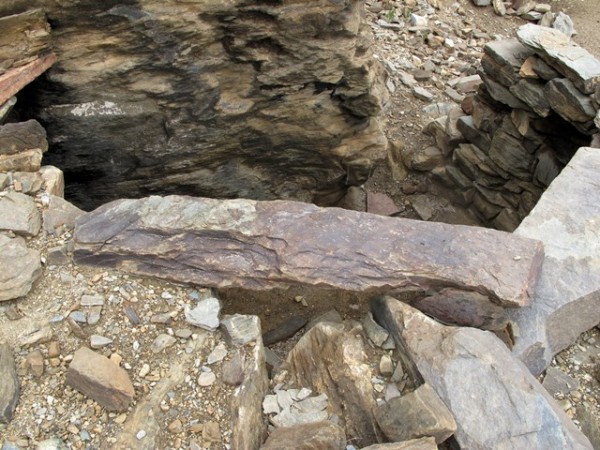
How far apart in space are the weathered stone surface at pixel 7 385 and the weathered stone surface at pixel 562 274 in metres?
2.34

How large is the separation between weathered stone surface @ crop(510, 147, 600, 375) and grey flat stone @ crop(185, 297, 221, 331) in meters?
1.51

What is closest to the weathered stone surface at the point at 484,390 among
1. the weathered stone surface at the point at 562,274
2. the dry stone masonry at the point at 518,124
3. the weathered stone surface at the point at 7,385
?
the weathered stone surface at the point at 562,274

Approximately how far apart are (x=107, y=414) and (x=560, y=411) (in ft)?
6.42

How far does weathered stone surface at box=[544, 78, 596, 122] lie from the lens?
4.72m

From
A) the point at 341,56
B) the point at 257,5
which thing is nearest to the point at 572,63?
the point at 341,56

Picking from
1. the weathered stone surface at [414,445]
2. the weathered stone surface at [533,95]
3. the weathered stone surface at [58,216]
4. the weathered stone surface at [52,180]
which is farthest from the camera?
the weathered stone surface at [533,95]

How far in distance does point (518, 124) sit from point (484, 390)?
3.77 m

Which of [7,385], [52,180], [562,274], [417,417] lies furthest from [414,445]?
[52,180]

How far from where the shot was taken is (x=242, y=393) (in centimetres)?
260

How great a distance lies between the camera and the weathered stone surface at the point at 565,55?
4719mm

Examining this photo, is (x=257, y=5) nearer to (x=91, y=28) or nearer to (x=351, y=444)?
(x=91, y=28)

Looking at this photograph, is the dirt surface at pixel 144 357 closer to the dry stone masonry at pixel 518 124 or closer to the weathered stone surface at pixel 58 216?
the weathered stone surface at pixel 58 216

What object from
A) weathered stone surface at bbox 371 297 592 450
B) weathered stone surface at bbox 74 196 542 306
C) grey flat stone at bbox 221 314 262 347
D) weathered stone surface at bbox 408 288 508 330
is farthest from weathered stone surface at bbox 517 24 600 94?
grey flat stone at bbox 221 314 262 347

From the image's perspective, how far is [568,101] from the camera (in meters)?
4.87
